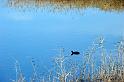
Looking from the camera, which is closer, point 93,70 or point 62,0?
point 93,70

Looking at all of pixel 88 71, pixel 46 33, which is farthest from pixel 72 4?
pixel 88 71

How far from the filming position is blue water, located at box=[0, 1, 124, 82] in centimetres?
672

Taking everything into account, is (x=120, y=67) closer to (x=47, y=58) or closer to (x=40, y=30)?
(x=47, y=58)

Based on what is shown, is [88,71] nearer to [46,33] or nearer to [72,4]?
[46,33]

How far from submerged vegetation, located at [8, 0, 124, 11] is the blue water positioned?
0.61 meters

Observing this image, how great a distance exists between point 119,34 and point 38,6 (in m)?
3.67

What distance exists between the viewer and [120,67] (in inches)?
216

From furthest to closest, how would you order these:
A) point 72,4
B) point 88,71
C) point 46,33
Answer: point 72,4 < point 46,33 < point 88,71

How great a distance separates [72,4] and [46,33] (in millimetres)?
3771

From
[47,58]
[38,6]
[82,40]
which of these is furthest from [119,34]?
[38,6]

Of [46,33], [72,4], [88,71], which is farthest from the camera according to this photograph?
[72,4]

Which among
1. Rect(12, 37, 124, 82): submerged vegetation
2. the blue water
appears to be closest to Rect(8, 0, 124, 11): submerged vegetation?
the blue water

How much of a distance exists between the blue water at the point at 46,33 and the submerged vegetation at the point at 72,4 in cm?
61

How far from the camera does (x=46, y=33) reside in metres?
8.42
